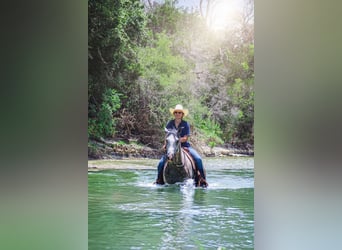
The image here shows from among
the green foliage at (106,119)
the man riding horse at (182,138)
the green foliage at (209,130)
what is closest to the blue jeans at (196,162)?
the man riding horse at (182,138)

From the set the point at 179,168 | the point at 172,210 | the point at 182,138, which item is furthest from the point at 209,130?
the point at 172,210

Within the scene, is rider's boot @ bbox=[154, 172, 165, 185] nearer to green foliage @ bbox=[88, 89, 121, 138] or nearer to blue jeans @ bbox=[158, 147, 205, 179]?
blue jeans @ bbox=[158, 147, 205, 179]

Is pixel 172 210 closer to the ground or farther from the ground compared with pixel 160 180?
closer to the ground

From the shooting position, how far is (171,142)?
8.66 feet

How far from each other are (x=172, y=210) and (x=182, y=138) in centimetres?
48

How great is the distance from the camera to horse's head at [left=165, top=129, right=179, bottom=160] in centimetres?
264

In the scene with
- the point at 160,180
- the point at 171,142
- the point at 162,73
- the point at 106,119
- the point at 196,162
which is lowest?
the point at 160,180

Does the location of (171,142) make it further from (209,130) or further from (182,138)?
(209,130)

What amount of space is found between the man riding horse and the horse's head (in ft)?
0.07
